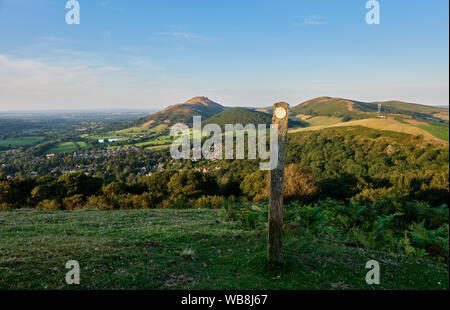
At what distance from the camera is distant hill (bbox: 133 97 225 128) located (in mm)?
67169

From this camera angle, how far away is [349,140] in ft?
185

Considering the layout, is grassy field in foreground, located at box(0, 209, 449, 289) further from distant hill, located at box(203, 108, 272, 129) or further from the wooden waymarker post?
distant hill, located at box(203, 108, 272, 129)

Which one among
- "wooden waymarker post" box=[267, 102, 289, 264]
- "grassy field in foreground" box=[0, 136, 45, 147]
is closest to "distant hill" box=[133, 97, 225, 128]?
"grassy field in foreground" box=[0, 136, 45, 147]

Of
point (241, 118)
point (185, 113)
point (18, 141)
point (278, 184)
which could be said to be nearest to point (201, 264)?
point (278, 184)

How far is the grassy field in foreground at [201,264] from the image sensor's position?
4.07m

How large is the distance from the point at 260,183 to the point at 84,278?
19.2 metres

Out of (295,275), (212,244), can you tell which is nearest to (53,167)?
(212,244)

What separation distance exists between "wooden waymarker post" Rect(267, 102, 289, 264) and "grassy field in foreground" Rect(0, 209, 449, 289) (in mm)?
644

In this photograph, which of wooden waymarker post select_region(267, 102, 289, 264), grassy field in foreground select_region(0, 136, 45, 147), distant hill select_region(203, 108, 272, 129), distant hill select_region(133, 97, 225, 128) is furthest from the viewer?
distant hill select_region(133, 97, 225, 128)

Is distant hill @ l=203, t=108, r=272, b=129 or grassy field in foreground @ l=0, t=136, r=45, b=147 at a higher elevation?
distant hill @ l=203, t=108, r=272, b=129

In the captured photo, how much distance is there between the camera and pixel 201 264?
16.5 ft

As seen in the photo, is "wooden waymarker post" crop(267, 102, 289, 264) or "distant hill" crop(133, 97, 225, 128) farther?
"distant hill" crop(133, 97, 225, 128)

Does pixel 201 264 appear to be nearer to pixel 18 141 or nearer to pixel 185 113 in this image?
pixel 185 113

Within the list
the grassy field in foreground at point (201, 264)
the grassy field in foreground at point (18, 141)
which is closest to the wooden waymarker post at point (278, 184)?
the grassy field in foreground at point (201, 264)
